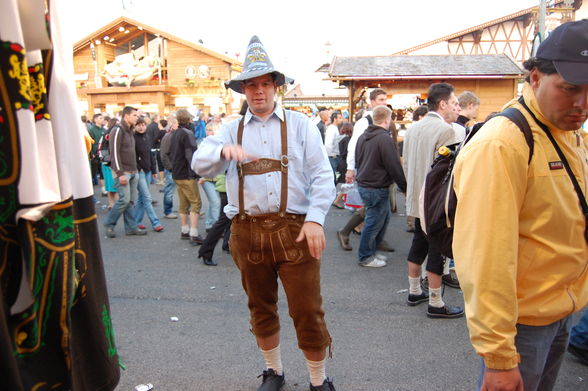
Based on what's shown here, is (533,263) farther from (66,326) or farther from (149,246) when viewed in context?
(149,246)

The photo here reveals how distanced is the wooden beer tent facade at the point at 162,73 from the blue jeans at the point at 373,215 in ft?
57.5

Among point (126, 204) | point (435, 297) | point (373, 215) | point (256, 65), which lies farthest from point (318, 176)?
point (126, 204)

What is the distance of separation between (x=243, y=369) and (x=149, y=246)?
12.9 ft

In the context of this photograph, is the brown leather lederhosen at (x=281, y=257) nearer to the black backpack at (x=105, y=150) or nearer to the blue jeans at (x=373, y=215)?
the blue jeans at (x=373, y=215)

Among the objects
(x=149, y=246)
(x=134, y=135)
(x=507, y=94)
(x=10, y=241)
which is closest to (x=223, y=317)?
(x=149, y=246)

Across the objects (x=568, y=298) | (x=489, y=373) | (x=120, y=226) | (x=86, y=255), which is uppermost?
(x=86, y=255)

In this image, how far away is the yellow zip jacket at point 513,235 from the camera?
59.4 inches

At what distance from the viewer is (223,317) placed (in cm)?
430

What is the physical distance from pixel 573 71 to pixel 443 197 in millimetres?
674

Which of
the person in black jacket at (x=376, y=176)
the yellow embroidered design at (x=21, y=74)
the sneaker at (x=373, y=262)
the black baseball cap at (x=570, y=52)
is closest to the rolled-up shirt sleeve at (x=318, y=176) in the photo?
the black baseball cap at (x=570, y=52)

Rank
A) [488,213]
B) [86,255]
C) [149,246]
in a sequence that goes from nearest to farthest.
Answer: [86,255] < [488,213] < [149,246]

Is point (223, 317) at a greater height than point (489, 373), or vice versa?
point (489, 373)

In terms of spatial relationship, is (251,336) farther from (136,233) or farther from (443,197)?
(136,233)

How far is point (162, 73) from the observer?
22969 mm
